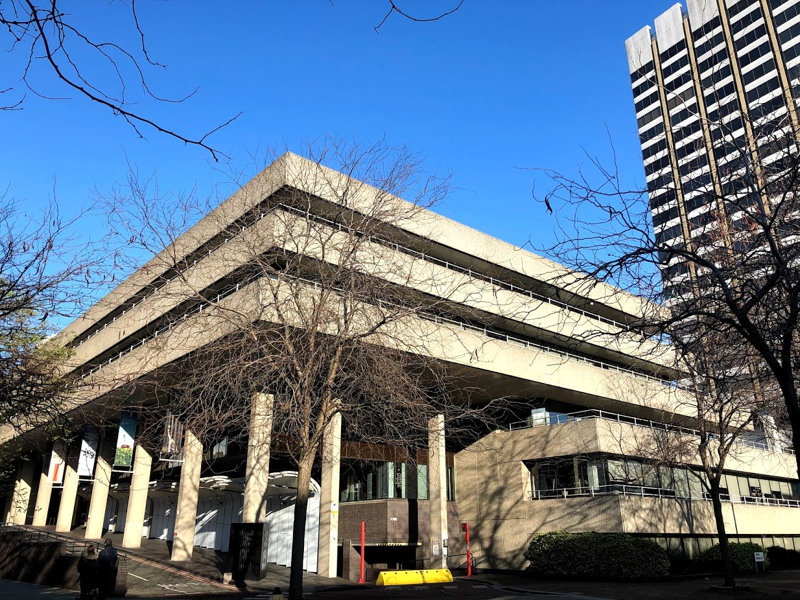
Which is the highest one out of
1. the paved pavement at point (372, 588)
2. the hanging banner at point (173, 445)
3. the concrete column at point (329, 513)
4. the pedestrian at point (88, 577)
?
the hanging banner at point (173, 445)

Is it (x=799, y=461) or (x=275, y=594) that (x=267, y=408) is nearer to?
(x=275, y=594)

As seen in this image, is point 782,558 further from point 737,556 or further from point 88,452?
point 88,452

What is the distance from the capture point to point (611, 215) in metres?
8.91

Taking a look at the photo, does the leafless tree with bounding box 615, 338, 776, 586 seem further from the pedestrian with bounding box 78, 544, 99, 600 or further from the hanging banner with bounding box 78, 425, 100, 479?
the hanging banner with bounding box 78, 425, 100, 479

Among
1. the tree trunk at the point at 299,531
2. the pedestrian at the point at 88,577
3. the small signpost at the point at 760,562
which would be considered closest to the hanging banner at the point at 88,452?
the pedestrian at the point at 88,577

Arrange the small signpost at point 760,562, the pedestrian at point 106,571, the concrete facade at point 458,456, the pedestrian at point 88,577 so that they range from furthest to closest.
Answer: the small signpost at point 760,562, the concrete facade at point 458,456, the pedestrian at point 88,577, the pedestrian at point 106,571

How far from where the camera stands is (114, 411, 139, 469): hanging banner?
84.3ft

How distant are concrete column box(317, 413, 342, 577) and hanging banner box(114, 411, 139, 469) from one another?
8.70 m

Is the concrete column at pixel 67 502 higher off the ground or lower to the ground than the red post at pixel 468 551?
higher

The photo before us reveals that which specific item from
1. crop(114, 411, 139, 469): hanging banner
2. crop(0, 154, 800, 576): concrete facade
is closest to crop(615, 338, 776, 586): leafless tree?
crop(0, 154, 800, 576): concrete facade

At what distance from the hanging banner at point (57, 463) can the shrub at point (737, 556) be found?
111 ft

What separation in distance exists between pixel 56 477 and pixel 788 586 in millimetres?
35991

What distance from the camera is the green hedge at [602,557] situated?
24.0 metres

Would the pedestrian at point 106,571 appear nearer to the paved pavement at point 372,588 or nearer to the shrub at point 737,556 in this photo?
the paved pavement at point 372,588
